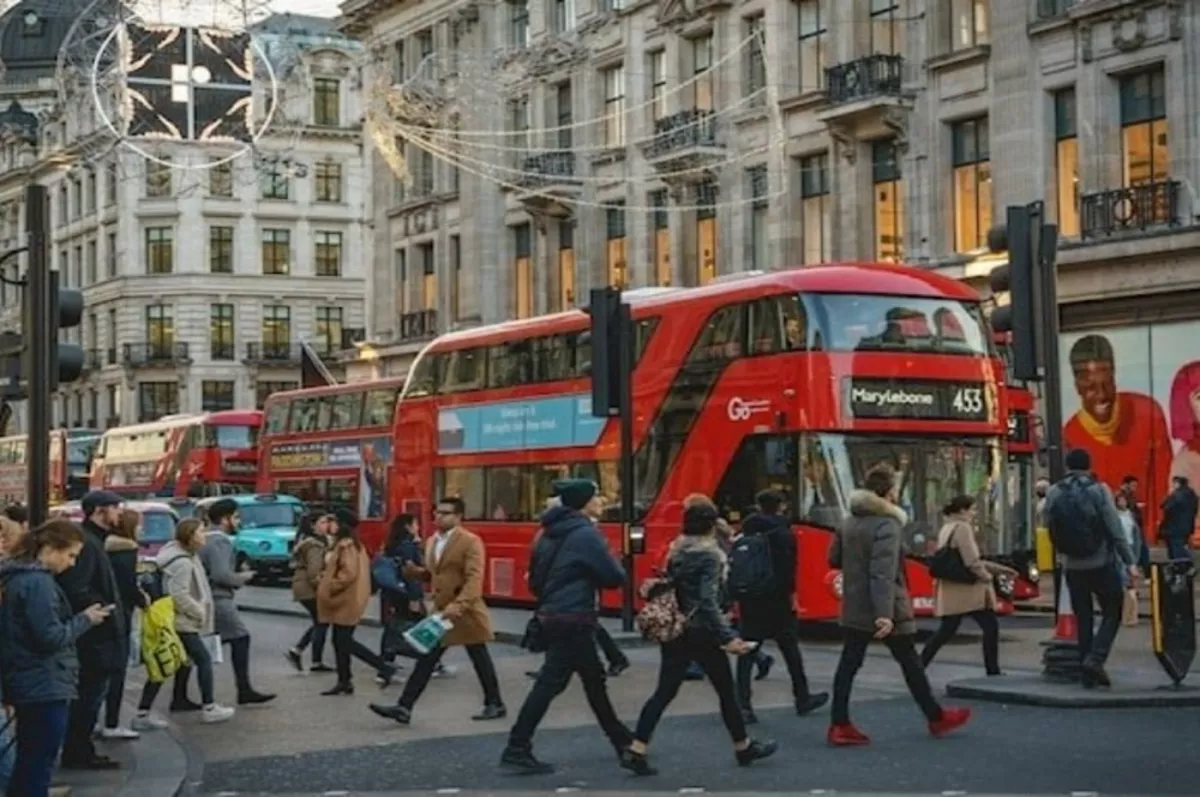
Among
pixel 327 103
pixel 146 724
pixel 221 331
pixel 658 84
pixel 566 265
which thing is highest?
pixel 327 103

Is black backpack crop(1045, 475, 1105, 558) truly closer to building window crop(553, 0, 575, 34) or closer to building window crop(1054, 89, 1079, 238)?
building window crop(1054, 89, 1079, 238)

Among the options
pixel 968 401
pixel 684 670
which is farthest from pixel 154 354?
pixel 684 670

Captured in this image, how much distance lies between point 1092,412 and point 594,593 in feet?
76.3

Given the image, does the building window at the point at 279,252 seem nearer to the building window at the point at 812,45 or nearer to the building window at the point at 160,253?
the building window at the point at 160,253

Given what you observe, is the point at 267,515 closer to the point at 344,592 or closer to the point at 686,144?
the point at 686,144

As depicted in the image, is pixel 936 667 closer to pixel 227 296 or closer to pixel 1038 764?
pixel 1038 764

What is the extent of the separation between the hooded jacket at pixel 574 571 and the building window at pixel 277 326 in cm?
7924

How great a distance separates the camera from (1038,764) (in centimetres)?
1227

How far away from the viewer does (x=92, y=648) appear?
13375 millimetres

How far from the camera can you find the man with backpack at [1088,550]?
15.7m

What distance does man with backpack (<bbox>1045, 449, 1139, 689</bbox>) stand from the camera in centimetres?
1572

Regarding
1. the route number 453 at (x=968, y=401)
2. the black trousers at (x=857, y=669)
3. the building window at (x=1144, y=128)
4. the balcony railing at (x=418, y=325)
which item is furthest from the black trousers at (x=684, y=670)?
the balcony railing at (x=418, y=325)

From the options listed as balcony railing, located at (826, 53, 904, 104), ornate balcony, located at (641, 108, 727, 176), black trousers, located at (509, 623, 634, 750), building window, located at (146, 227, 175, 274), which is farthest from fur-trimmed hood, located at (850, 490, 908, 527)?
building window, located at (146, 227, 175, 274)

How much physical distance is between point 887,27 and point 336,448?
1264 centimetres
